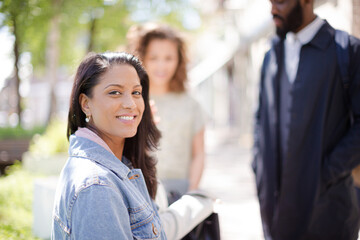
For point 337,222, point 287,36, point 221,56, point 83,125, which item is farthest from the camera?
point 221,56

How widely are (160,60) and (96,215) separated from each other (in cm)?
177

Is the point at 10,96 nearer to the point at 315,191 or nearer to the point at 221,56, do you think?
the point at 221,56

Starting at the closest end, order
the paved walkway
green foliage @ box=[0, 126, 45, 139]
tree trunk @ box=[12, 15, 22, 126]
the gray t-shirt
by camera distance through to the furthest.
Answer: the gray t-shirt < tree trunk @ box=[12, 15, 22, 126] < the paved walkway < green foliage @ box=[0, 126, 45, 139]

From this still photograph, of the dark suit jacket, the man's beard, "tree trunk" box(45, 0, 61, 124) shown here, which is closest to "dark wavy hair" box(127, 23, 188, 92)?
the man's beard

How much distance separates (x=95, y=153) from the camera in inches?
53.2

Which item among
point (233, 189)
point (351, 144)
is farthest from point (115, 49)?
point (233, 189)

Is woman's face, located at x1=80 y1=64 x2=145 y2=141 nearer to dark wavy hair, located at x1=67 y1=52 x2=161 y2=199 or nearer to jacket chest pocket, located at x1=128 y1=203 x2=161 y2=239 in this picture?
dark wavy hair, located at x1=67 y1=52 x2=161 y2=199

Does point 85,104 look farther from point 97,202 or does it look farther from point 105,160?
point 97,202

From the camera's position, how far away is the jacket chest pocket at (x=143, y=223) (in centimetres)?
133

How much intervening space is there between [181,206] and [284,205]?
3.06 ft

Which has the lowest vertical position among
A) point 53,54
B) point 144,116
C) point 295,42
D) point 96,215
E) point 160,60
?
point 96,215

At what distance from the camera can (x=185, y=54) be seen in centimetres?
290

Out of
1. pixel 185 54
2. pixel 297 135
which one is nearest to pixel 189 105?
pixel 185 54

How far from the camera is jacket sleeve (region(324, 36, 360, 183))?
224 centimetres
